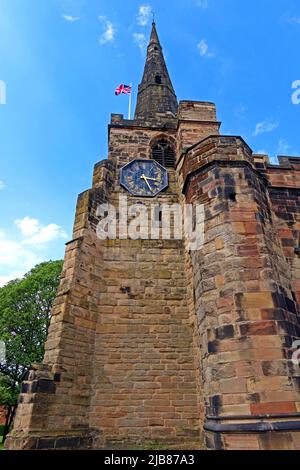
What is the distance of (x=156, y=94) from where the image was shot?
54.2 ft

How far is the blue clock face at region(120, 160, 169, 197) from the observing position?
1015cm

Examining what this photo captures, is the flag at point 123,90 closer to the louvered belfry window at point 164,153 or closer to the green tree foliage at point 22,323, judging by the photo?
the louvered belfry window at point 164,153

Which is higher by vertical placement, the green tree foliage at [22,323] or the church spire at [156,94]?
the church spire at [156,94]

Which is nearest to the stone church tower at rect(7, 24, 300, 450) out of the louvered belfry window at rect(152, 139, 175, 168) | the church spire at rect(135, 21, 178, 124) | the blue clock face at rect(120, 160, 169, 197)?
the blue clock face at rect(120, 160, 169, 197)

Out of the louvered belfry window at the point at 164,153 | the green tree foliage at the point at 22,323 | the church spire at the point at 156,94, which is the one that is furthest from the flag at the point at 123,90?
the green tree foliage at the point at 22,323

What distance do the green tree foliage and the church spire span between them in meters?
10.9

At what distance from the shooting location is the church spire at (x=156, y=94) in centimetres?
1454

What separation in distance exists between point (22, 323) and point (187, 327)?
1202cm

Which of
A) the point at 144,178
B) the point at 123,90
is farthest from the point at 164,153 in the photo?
the point at 123,90

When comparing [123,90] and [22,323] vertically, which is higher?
[123,90]

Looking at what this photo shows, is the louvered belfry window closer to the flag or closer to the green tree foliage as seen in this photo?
the flag

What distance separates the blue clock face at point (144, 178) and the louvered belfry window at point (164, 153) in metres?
0.75

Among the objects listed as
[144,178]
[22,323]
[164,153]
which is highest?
[164,153]

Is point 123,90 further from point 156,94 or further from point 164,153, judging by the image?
point 164,153
